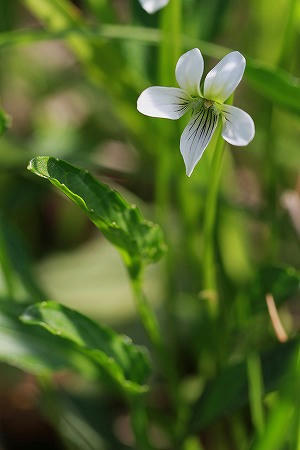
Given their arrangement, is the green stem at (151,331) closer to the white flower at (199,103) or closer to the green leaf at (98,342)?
the green leaf at (98,342)

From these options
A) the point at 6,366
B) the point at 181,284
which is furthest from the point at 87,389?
the point at 181,284

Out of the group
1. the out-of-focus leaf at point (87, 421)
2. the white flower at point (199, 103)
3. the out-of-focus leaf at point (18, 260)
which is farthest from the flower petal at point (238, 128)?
the out-of-focus leaf at point (87, 421)

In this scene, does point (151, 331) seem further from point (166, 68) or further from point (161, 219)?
point (166, 68)

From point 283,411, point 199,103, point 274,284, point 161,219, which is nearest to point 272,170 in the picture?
point 161,219

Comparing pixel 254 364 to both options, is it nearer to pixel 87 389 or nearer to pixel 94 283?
pixel 87 389

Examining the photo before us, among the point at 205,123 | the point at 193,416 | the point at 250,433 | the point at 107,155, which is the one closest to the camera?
the point at 205,123

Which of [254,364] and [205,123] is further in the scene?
[254,364]
